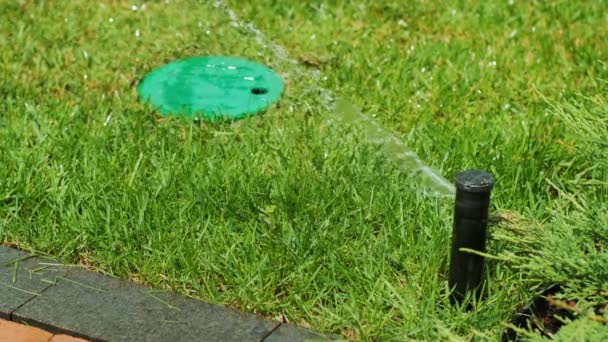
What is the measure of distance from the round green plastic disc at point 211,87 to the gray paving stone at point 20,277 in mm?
1315

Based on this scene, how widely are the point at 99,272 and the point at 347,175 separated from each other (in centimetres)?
118

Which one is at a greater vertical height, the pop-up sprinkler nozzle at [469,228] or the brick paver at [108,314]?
the pop-up sprinkler nozzle at [469,228]

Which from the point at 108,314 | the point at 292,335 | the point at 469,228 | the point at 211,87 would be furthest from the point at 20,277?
the point at 211,87

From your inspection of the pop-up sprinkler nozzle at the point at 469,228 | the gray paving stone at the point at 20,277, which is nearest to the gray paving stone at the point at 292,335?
the pop-up sprinkler nozzle at the point at 469,228

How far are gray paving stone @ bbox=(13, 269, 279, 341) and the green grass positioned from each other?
0.29ft

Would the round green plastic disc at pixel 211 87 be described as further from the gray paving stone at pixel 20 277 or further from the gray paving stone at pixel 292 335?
the gray paving stone at pixel 292 335

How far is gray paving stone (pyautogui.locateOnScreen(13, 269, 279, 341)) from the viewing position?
141 inches

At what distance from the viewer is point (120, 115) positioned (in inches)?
197

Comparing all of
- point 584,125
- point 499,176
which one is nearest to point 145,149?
point 499,176

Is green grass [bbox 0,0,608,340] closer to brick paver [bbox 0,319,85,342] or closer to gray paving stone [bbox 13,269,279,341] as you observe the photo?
gray paving stone [bbox 13,269,279,341]

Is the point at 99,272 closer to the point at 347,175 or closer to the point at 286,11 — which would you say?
the point at 347,175

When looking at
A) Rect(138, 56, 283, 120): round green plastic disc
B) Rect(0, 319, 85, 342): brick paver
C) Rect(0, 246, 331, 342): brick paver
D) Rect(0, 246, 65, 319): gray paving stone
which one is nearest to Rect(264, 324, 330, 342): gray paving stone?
Rect(0, 246, 331, 342): brick paver

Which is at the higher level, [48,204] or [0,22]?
[0,22]

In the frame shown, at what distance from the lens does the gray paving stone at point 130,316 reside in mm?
3576
